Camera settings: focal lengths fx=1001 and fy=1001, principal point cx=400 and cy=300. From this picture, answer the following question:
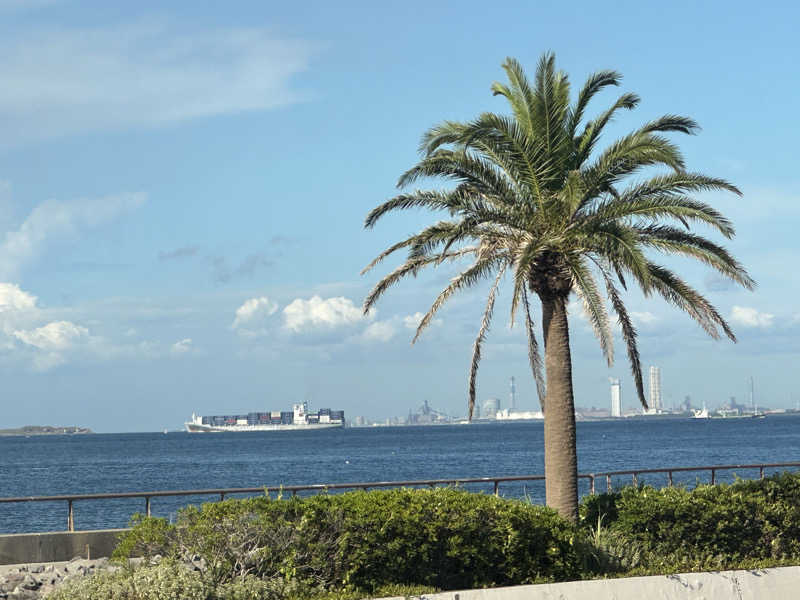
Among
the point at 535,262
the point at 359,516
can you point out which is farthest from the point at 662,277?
the point at 359,516

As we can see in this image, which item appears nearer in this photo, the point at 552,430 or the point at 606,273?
the point at 552,430

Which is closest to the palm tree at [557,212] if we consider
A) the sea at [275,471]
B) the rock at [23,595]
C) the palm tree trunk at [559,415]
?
the palm tree trunk at [559,415]

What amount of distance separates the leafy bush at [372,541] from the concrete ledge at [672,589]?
24.5 inches

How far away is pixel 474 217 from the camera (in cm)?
1742

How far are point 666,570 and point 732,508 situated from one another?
1.71 meters

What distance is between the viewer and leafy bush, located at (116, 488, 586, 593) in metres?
12.0

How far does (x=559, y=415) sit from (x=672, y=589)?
3.97 metres

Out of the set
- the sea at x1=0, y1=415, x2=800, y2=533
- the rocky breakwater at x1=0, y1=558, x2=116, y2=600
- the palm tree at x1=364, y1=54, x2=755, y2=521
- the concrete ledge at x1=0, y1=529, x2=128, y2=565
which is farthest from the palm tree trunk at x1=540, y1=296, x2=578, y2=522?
the sea at x1=0, y1=415, x2=800, y2=533

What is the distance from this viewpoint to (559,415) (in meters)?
16.4

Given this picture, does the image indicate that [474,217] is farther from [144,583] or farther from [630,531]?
[144,583]

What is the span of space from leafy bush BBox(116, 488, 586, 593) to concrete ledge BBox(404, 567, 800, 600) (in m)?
0.62

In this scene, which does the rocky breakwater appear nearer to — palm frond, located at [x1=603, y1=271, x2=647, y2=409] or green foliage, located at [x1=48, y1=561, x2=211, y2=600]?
green foliage, located at [x1=48, y1=561, x2=211, y2=600]

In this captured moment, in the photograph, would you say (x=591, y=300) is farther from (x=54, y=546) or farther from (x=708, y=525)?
(x=54, y=546)

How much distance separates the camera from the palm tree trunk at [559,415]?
16172 mm
